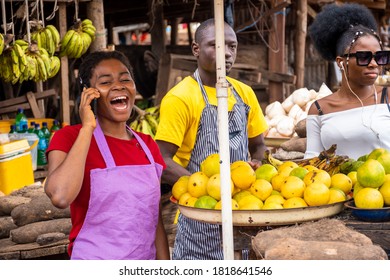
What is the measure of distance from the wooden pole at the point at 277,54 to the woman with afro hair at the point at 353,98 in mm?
5031

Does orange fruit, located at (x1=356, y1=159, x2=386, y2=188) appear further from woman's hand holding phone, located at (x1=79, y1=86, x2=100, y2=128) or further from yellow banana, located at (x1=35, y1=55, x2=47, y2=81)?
yellow banana, located at (x1=35, y1=55, x2=47, y2=81)

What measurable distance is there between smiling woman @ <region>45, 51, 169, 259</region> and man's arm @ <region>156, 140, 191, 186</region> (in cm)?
56

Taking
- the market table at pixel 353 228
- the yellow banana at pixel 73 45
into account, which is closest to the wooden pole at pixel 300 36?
the yellow banana at pixel 73 45

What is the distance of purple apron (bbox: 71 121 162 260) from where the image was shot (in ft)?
8.85

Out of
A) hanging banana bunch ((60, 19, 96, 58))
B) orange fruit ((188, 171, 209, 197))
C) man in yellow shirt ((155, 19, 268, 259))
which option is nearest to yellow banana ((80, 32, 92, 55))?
hanging banana bunch ((60, 19, 96, 58))

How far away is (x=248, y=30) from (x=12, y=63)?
582 centimetres

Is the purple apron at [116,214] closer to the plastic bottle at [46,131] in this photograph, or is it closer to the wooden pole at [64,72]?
the plastic bottle at [46,131]

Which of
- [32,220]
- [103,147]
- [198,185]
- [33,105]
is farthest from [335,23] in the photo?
[33,105]

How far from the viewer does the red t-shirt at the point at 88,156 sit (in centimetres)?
269

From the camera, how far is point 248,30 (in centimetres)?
1077

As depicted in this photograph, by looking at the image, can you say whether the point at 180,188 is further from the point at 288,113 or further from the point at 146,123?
the point at 288,113

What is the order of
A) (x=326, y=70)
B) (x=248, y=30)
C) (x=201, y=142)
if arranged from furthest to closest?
(x=326, y=70), (x=248, y=30), (x=201, y=142)
